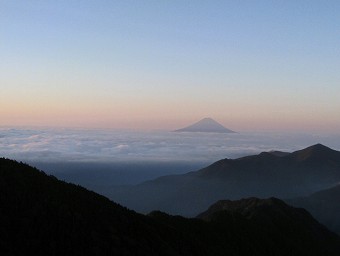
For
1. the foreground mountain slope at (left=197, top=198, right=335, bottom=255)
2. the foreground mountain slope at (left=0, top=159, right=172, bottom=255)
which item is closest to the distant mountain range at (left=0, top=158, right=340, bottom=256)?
the foreground mountain slope at (left=0, top=159, right=172, bottom=255)

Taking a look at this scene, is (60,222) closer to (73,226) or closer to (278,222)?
(73,226)

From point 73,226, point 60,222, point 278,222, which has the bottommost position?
point 278,222

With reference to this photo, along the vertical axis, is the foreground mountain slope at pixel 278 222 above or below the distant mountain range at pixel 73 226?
below

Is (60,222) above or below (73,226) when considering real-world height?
above

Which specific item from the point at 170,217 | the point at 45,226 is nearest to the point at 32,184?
the point at 45,226

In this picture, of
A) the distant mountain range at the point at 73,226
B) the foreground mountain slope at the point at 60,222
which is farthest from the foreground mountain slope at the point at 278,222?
the foreground mountain slope at the point at 60,222

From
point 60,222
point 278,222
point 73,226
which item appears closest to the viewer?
point 60,222

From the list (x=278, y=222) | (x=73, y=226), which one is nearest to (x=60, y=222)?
(x=73, y=226)

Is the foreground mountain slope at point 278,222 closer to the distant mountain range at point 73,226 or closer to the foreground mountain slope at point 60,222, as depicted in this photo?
the distant mountain range at point 73,226

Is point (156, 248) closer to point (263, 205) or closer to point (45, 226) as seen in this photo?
point (45, 226)

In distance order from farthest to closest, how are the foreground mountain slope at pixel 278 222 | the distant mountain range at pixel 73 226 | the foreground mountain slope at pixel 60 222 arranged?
the foreground mountain slope at pixel 278 222 < the distant mountain range at pixel 73 226 < the foreground mountain slope at pixel 60 222

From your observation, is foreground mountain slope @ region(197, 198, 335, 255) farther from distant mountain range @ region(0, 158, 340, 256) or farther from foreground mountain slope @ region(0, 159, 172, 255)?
foreground mountain slope @ region(0, 159, 172, 255)
